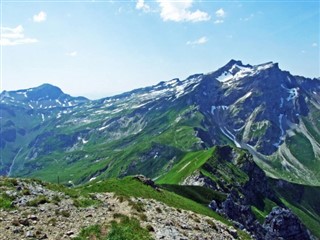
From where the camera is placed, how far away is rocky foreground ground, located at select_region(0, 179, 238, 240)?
32594mm

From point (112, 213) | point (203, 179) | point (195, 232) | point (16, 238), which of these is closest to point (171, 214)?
point (195, 232)

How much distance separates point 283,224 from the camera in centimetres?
12888

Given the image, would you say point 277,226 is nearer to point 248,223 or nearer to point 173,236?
point 248,223

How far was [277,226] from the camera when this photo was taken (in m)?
125

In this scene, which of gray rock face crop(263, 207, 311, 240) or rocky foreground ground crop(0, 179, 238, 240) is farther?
gray rock face crop(263, 207, 311, 240)

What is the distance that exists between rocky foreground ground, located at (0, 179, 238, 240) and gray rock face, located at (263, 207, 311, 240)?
278 ft

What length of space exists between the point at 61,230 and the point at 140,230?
6.73 meters

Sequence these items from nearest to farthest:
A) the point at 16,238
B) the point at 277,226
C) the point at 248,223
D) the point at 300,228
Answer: the point at 16,238, the point at 248,223, the point at 277,226, the point at 300,228

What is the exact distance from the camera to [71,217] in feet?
119

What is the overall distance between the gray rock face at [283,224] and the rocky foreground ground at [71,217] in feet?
278

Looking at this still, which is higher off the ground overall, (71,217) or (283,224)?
(71,217)

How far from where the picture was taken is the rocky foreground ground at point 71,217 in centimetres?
3259

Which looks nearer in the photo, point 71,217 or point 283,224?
point 71,217

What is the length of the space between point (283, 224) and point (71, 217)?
352ft
